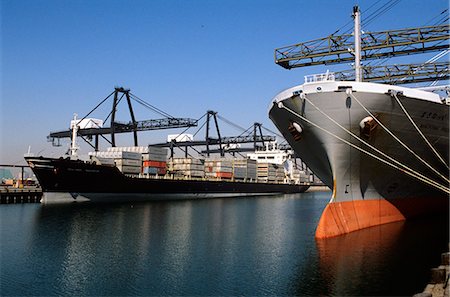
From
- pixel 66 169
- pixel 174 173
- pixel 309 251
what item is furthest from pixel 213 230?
pixel 174 173

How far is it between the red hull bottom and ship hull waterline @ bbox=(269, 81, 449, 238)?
0.16ft

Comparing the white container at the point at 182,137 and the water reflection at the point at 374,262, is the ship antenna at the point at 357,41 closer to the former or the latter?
the water reflection at the point at 374,262

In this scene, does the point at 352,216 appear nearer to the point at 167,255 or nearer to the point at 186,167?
the point at 167,255

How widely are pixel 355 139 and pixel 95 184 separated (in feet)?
109

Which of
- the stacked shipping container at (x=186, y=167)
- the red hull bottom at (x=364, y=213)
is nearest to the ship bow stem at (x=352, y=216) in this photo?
the red hull bottom at (x=364, y=213)

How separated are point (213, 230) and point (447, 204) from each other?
16.4 meters

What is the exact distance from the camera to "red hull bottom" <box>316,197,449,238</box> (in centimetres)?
1903

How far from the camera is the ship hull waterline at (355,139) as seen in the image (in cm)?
1753

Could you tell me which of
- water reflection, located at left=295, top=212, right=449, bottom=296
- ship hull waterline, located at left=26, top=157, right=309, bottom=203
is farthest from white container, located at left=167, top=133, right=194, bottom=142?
water reflection, located at left=295, top=212, right=449, bottom=296

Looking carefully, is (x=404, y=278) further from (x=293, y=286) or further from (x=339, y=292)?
(x=293, y=286)

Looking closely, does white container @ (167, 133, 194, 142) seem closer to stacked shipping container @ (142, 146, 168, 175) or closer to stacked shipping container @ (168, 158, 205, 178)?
stacked shipping container @ (168, 158, 205, 178)

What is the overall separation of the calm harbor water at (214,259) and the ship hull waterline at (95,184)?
17.0 m

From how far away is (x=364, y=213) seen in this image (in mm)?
20344

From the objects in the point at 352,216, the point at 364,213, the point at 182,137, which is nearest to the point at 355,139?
the point at 352,216
